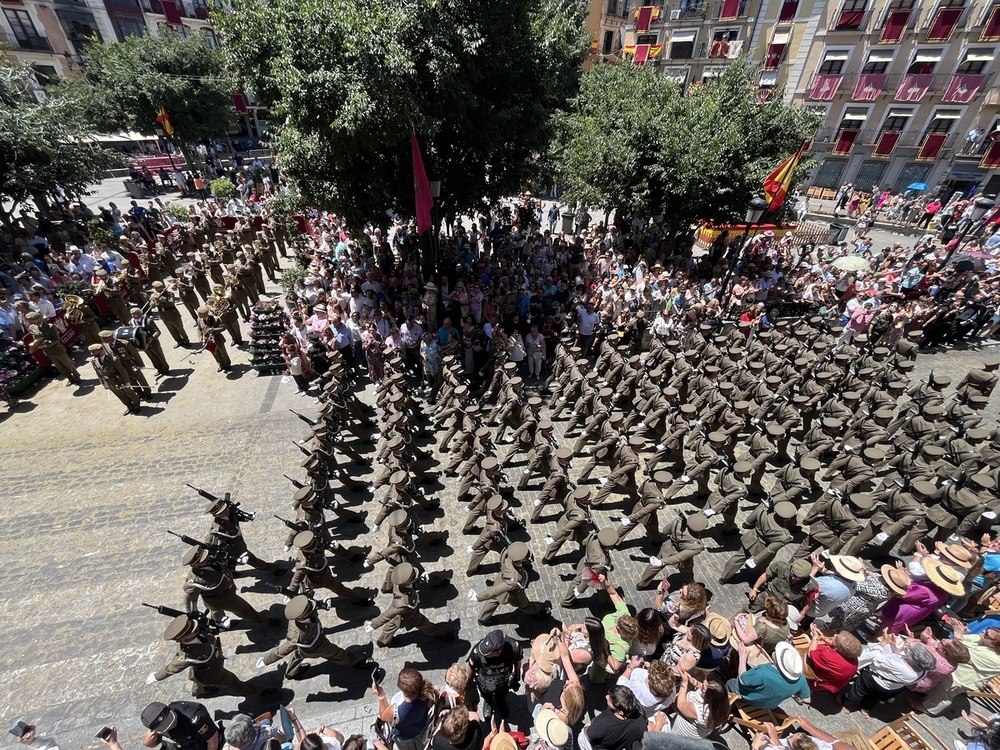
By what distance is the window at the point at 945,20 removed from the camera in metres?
25.8

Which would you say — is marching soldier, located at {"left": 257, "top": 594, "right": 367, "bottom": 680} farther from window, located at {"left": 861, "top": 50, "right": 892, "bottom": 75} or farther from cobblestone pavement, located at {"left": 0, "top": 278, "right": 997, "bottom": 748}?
window, located at {"left": 861, "top": 50, "right": 892, "bottom": 75}

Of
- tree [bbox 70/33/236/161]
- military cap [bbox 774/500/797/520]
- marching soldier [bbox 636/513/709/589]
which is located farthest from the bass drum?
tree [bbox 70/33/236/161]

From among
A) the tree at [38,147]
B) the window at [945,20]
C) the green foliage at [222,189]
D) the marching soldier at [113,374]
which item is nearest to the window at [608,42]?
the window at [945,20]

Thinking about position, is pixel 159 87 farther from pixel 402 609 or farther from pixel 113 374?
A: pixel 402 609

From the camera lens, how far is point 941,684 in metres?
5.01

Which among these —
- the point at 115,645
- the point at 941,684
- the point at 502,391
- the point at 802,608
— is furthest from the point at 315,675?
the point at 941,684

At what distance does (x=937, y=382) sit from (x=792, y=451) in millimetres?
3762

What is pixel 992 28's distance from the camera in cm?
2541

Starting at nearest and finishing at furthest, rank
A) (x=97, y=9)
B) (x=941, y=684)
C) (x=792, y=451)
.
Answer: (x=941, y=684) < (x=792, y=451) < (x=97, y=9)

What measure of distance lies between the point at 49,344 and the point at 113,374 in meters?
2.27

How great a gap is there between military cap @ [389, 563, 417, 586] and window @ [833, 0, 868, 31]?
40959 millimetres

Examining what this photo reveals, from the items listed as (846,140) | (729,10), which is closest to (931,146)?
(846,140)

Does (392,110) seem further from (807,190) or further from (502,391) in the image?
(807,190)

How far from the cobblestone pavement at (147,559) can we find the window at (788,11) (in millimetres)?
37039
